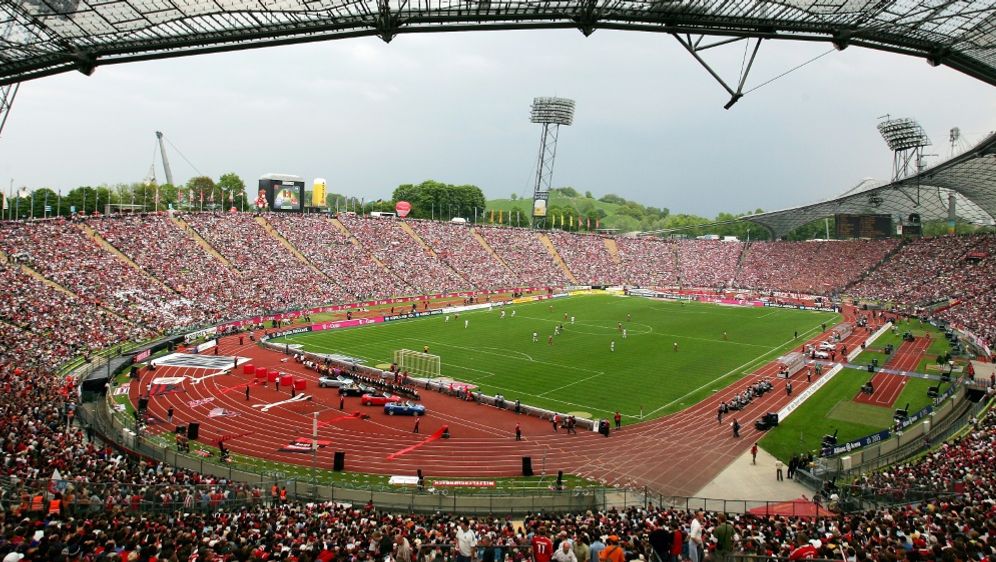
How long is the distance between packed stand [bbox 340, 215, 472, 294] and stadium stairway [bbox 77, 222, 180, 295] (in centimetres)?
3207

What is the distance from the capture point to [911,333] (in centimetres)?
6128

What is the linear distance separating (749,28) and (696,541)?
9614mm

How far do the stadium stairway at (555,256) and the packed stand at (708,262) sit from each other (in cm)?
2107

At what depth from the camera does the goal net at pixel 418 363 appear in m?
42.9

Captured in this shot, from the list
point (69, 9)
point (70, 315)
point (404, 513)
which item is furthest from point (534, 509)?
point (70, 315)

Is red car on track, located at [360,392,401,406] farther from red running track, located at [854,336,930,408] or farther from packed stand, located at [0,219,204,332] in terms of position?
red running track, located at [854,336,930,408]

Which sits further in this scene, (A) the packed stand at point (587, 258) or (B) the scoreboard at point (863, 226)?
(A) the packed stand at point (587, 258)

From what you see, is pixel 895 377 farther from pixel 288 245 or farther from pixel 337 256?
pixel 288 245

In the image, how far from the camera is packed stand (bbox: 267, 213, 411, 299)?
80.8 meters

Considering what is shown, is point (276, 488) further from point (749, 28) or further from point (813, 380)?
point (813, 380)

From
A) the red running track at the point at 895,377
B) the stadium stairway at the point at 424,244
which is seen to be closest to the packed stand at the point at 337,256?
the stadium stairway at the point at 424,244

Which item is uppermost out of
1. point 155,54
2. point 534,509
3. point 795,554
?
point 155,54

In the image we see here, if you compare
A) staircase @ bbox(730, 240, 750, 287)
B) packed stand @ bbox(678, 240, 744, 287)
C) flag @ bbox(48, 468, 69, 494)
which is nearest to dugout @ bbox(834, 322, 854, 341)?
staircase @ bbox(730, 240, 750, 287)

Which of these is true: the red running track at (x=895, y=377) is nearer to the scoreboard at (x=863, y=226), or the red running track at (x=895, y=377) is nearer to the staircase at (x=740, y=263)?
the staircase at (x=740, y=263)
